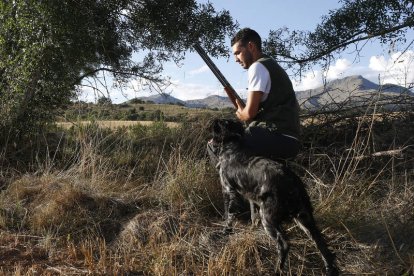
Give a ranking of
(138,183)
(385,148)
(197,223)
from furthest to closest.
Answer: (385,148) → (138,183) → (197,223)

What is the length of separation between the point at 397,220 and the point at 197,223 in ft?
6.51

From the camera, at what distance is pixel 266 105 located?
4230mm

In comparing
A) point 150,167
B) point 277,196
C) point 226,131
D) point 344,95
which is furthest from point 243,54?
point 344,95

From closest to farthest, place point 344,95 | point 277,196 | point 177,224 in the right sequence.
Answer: point 277,196 < point 177,224 < point 344,95

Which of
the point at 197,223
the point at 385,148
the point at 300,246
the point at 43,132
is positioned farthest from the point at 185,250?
the point at 43,132

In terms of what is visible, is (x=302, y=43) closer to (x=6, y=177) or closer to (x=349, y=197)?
(x=349, y=197)

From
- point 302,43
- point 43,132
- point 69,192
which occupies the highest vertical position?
point 302,43

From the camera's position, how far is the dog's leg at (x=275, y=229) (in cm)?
356

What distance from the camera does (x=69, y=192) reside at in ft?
17.3

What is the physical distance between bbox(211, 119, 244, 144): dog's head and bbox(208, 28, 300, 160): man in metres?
0.08

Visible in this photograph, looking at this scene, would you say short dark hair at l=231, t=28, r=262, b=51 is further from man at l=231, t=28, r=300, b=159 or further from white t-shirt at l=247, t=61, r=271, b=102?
white t-shirt at l=247, t=61, r=271, b=102

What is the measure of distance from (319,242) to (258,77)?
1510 millimetres

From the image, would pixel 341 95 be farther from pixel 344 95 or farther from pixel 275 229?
pixel 275 229

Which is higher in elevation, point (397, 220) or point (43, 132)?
point (43, 132)
